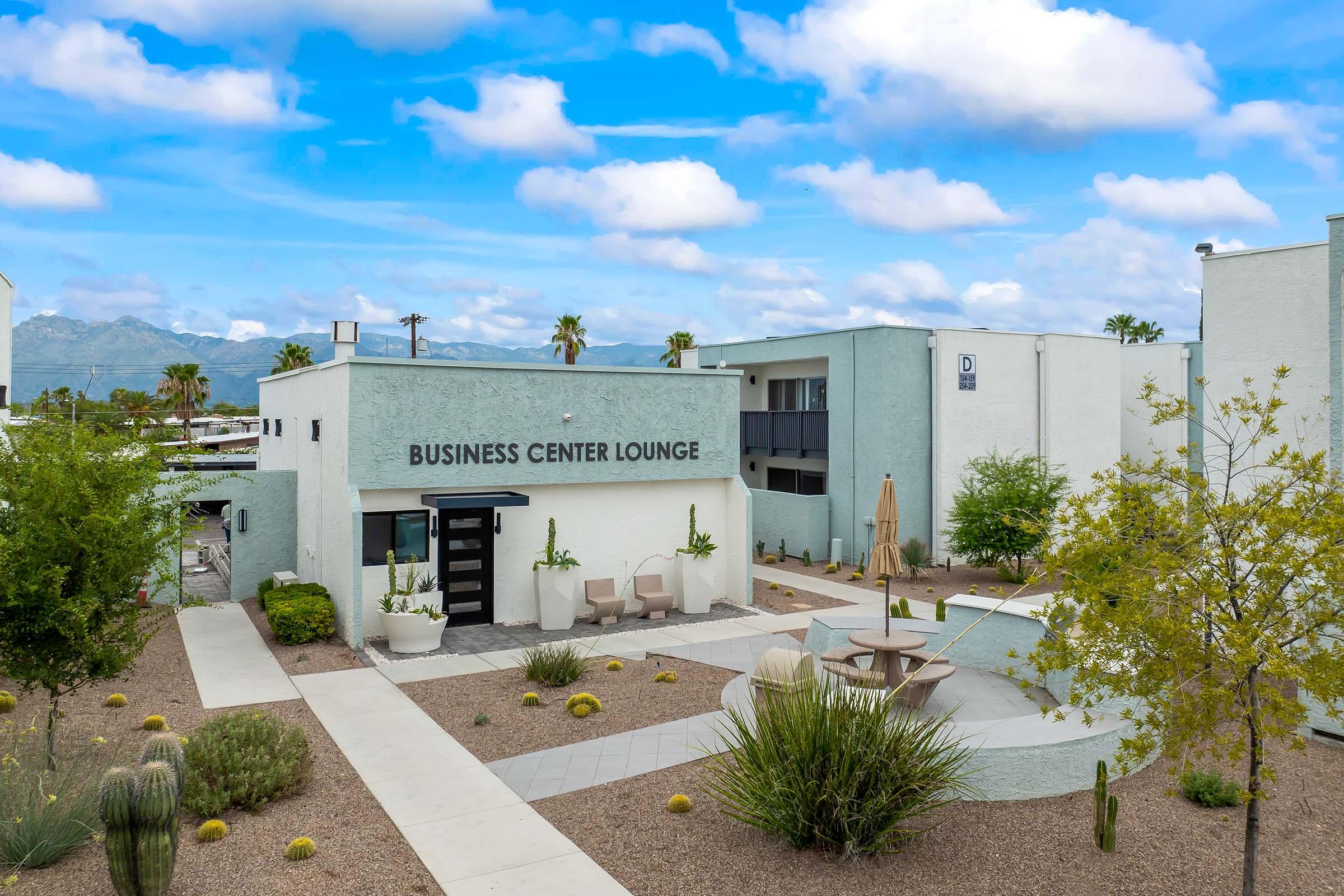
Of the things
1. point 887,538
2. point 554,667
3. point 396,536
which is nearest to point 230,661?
point 396,536

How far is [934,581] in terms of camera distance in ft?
74.1

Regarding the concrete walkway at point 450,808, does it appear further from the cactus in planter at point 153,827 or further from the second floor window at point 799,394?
the second floor window at point 799,394

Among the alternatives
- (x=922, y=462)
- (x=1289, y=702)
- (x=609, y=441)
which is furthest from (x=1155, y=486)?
(x=922, y=462)

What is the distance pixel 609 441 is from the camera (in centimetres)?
1800

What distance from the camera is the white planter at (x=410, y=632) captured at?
15.1 meters

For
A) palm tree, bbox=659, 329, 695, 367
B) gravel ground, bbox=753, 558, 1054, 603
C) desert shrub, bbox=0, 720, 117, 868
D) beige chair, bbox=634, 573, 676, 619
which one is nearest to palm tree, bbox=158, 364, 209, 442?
palm tree, bbox=659, 329, 695, 367

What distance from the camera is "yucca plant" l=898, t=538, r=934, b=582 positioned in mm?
22938

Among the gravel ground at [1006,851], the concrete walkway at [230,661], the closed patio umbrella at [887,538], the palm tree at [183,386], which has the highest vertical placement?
the palm tree at [183,386]

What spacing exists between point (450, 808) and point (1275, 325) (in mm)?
13524

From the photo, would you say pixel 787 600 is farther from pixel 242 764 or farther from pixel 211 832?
pixel 211 832

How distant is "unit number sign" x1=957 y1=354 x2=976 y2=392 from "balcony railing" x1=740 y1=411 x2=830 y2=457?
3.78 m

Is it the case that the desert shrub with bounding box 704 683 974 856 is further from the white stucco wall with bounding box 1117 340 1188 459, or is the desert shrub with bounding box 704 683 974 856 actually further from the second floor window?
the white stucco wall with bounding box 1117 340 1188 459

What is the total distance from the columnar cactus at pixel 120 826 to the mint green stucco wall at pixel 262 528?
14.1m

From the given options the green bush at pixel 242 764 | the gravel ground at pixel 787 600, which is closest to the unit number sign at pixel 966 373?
the gravel ground at pixel 787 600
